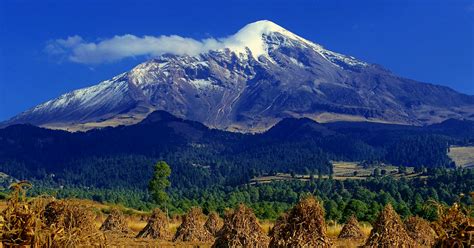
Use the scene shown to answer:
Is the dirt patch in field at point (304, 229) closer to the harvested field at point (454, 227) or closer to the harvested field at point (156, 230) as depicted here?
the harvested field at point (454, 227)

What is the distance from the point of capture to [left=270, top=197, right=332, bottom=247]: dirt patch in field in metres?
17.2

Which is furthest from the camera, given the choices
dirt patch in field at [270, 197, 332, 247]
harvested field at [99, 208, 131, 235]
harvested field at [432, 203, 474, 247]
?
harvested field at [99, 208, 131, 235]

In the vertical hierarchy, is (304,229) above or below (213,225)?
above

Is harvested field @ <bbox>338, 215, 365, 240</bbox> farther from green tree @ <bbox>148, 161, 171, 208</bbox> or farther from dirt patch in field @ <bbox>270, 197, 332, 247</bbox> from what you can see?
green tree @ <bbox>148, 161, 171, 208</bbox>

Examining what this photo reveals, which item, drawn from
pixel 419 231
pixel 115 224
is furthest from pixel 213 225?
pixel 419 231

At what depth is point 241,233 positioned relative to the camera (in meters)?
23.6

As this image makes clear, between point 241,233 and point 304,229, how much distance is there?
6.53 meters

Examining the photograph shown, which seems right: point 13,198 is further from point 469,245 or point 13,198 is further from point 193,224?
point 193,224

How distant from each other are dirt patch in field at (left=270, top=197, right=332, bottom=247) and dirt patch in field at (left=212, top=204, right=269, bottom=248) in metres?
5.71

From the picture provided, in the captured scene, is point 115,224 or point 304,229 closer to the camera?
point 304,229

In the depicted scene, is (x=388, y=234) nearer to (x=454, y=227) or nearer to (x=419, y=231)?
(x=419, y=231)

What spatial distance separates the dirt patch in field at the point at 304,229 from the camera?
17.2 m

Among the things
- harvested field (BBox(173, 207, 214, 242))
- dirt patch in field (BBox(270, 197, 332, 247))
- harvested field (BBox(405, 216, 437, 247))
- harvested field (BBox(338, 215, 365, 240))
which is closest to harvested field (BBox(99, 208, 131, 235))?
harvested field (BBox(173, 207, 214, 242))

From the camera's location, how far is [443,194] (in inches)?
4791
